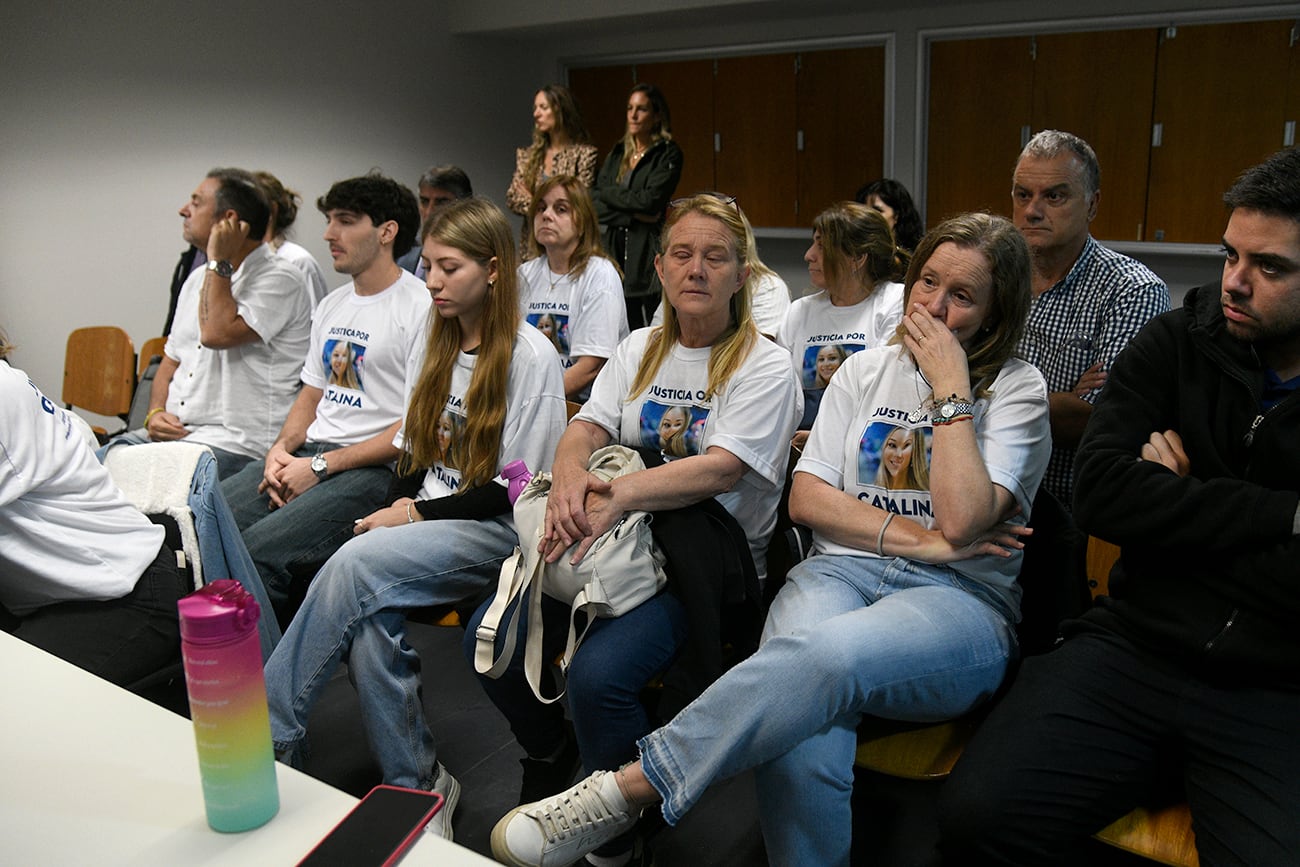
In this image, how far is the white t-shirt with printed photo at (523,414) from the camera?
7.70ft

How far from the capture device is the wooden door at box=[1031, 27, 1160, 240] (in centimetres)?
532

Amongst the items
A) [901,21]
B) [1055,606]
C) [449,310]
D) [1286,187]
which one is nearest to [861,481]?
[1055,606]

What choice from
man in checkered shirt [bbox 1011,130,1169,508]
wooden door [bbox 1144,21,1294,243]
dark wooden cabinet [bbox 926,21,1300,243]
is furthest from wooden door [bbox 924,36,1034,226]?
man in checkered shirt [bbox 1011,130,1169,508]

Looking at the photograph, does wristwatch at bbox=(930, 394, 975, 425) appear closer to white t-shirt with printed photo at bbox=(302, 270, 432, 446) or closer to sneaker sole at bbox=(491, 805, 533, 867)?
sneaker sole at bbox=(491, 805, 533, 867)

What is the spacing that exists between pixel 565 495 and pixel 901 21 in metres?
4.91

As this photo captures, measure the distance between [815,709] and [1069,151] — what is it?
169cm

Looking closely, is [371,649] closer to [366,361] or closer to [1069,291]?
[366,361]

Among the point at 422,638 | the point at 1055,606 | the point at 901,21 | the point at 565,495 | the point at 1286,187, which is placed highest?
the point at 901,21

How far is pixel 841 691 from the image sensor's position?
5.17ft

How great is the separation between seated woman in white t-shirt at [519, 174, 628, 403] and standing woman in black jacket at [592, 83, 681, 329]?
126cm

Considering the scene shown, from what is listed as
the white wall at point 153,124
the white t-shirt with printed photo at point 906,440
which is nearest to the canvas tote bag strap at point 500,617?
the white t-shirt with printed photo at point 906,440

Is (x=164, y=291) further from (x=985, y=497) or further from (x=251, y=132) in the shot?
(x=985, y=497)

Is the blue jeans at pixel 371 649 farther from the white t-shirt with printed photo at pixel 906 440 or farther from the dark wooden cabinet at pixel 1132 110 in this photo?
the dark wooden cabinet at pixel 1132 110

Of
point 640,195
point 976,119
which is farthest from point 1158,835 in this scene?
point 976,119
